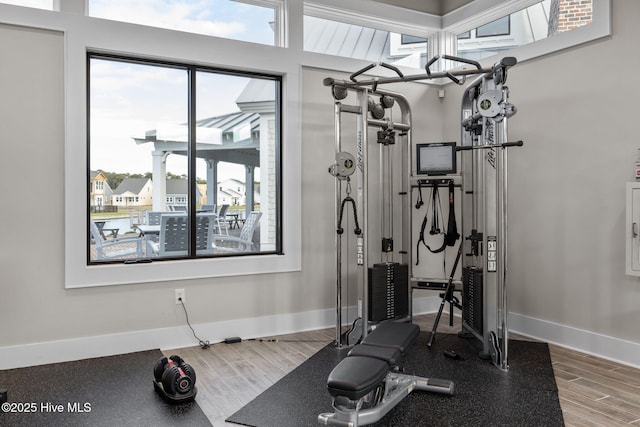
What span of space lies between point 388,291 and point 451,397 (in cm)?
132

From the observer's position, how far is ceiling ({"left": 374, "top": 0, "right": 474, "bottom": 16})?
4984 millimetres

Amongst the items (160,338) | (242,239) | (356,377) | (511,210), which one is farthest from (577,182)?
(160,338)

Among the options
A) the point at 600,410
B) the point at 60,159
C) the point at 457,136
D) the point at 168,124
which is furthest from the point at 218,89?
the point at 600,410

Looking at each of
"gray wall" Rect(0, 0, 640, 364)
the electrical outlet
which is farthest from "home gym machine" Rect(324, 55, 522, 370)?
the electrical outlet

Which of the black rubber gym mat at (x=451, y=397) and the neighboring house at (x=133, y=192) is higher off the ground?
the neighboring house at (x=133, y=192)

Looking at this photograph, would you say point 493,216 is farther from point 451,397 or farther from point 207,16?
point 207,16

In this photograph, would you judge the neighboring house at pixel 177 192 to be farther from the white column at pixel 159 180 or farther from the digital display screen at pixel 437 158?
the digital display screen at pixel 437 158

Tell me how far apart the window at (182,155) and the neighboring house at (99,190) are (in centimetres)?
5

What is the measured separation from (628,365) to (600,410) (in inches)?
37.5

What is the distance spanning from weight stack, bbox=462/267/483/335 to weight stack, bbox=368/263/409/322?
19.6 inches

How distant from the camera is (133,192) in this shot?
392 cm

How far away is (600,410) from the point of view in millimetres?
2691

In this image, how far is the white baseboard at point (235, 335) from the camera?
3.41m

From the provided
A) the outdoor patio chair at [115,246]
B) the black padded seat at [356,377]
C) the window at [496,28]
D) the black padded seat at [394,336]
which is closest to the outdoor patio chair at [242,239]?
the outdoor patio chair at [115,246]
